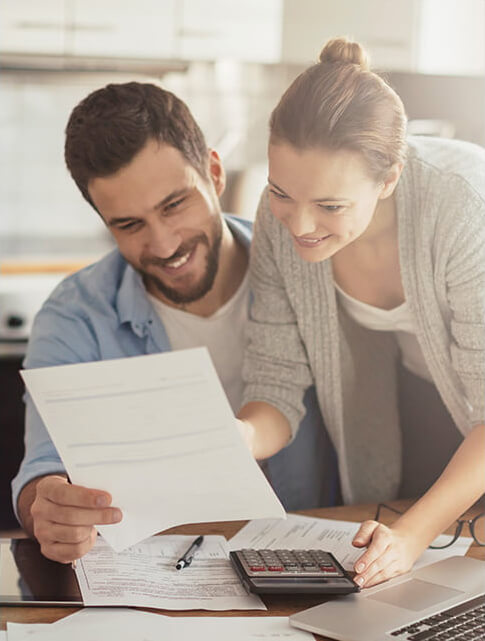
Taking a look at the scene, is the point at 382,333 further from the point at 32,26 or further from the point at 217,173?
the point at 32,26

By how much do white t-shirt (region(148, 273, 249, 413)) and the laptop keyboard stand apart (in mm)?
450

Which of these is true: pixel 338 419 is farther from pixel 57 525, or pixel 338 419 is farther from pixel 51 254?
pixel 51 254

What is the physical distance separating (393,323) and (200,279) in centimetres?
26

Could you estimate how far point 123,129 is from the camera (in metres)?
1.03

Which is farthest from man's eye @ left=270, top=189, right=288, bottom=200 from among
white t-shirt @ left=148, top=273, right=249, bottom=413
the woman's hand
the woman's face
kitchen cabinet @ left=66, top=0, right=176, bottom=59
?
kitchen cabinet @ left=66, top=0, right=176, bottom=59

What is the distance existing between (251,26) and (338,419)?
2.57ft

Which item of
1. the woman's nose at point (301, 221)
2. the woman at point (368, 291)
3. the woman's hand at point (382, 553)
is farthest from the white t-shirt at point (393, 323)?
the woman's hand at point (382, 553)

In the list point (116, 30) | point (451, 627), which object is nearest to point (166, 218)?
point (451, 627)

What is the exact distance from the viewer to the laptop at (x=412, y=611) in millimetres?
755

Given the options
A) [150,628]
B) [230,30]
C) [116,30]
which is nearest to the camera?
[150,628]

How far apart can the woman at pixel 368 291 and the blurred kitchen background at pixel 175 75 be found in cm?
7

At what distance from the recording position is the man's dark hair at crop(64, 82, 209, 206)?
1031mm

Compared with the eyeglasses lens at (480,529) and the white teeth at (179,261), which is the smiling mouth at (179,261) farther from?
the eyeglasses lens at (480,529)

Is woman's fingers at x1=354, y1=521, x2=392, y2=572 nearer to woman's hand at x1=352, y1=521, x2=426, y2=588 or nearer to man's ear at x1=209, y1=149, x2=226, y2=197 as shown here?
woman's hand at x1=352, y1=521, x2=426, y2=588
